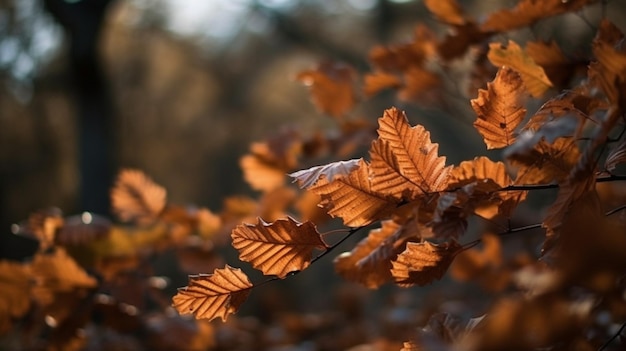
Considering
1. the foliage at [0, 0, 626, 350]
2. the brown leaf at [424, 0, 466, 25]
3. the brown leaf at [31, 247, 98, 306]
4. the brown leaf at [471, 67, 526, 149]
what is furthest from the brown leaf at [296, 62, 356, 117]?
the brown leaf at [471, 67, 526, 149]

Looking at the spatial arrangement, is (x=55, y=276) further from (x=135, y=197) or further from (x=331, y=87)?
(x=331, y=87)

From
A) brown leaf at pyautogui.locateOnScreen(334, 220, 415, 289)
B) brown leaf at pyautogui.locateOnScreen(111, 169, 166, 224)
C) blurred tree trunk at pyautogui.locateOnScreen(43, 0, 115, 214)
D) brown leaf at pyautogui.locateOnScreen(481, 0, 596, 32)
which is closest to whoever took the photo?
brown leaf at pyautogui.locateOnScreen(334, 220, 415, 289)

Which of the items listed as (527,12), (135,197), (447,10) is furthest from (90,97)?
(527,12)

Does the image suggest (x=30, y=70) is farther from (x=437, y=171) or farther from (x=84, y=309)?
(x=437, y=171)

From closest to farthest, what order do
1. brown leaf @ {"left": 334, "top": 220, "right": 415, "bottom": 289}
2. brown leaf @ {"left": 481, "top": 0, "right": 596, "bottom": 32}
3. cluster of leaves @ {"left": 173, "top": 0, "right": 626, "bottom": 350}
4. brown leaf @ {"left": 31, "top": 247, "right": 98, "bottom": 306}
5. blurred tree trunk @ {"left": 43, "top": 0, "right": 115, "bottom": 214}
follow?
1. cluster of leaves @ {"left": 173, "top": 0, "right": 626, "bottom": 350}
2. brown leaf @ {"left": 334, "top": 220, "right": 415, "bottom": 289}
3. brown leaf @ {"left": 481, "top": 0, "right": 596, "bottom": 32}
4. brown leaf @ {"left": 31, "top": 247, "right": 98, "bottom": 306}
5. blurred tree trunk @ {"left": 43, "top": 0, "right": 115, "bottom": 214}

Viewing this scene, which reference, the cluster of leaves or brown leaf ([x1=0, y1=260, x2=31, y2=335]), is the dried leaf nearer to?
the cluster of leaves

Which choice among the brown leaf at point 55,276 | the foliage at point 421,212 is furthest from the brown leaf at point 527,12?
the brown leaf at point 55,276

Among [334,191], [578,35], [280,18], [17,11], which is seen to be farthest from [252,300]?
[334,191]
